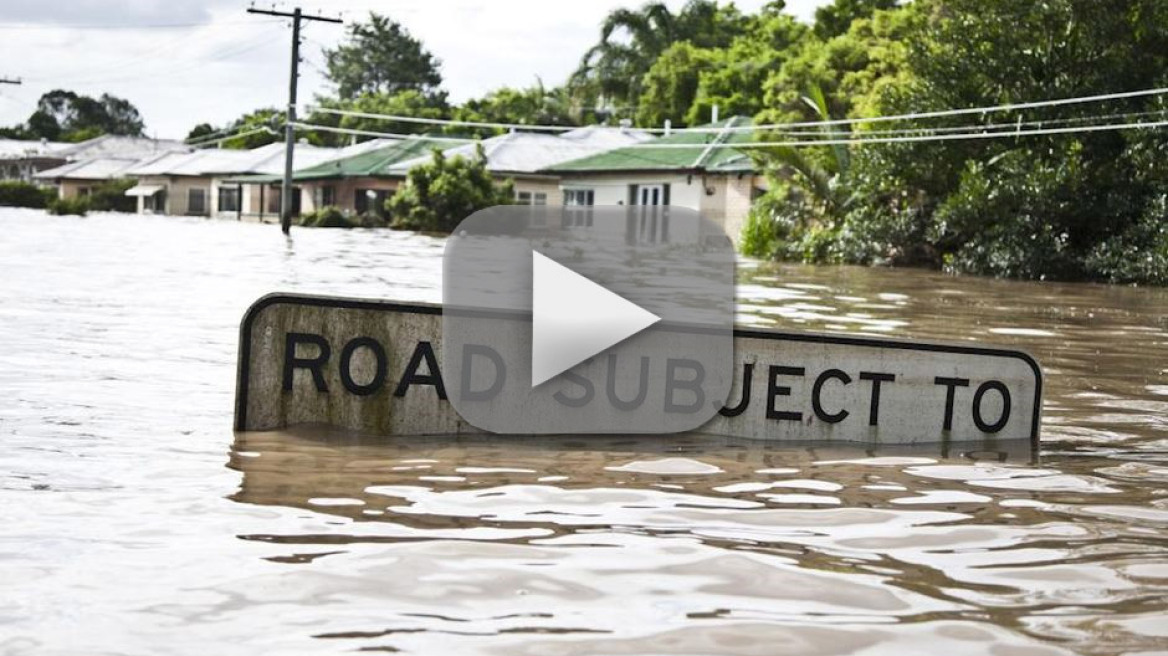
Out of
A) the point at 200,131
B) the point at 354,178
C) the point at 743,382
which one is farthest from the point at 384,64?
the point at 743,382

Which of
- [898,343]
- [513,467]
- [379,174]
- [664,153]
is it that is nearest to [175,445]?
[513,467]

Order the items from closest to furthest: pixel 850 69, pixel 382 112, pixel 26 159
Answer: pixel 850 69, pixel 382 112, pixel 26 159

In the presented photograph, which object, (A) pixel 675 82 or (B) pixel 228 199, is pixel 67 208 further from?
(A) pixel 675 82

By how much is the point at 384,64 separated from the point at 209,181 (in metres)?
36.7

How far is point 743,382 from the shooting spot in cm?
754

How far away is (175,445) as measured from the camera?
690 centimetres

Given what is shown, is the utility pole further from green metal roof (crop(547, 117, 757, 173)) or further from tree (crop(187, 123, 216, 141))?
tree (crop(187, 123, 216, 141))

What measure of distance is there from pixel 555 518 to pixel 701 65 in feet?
207

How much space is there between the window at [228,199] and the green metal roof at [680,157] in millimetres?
26991

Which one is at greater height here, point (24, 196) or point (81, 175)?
point (81, 175)

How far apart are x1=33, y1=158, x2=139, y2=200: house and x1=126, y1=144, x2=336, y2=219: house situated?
8635 mm

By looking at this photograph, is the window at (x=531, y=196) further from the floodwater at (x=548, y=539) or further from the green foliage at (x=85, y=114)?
the green foliage at (x=85, y=114)

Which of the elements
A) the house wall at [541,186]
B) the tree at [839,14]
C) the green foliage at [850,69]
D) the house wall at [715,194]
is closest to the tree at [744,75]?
the tree at [839,14]

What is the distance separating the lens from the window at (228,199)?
253ft
